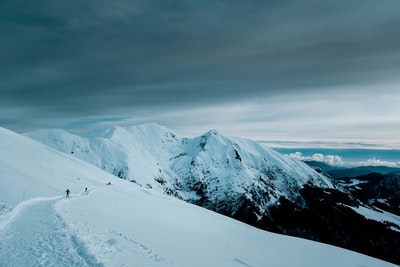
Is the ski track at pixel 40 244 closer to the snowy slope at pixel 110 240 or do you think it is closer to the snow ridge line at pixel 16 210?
the snowy slope at pixel 110 240

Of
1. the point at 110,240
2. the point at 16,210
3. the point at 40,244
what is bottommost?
the point at 16,210

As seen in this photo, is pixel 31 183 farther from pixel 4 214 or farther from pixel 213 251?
pixel 213 251

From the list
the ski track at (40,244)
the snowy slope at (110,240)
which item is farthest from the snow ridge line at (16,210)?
the ski track at (40,244)

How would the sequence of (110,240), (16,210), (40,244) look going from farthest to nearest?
(16,210) → (110,240) → (40,244)

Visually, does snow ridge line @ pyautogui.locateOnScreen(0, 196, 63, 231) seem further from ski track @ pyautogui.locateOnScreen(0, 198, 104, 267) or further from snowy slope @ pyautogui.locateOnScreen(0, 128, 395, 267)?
ski track @ pyautogui.locateOnScreen(0, 198, 104, 267)

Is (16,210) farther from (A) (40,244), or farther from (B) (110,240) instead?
(B) (110,240)

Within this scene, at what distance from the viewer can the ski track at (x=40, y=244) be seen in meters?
11.4

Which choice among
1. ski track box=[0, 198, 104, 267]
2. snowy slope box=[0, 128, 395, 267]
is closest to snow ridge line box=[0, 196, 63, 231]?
snowy slope box=[0, 128, 395, 267]

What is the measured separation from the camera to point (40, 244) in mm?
13445

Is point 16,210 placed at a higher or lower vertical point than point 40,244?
lower

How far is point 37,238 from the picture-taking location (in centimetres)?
1436

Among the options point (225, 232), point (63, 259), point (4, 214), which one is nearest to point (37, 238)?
point (63, 259)

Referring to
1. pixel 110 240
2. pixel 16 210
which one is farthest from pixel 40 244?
pixel 16 210

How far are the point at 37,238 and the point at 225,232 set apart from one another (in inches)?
772
